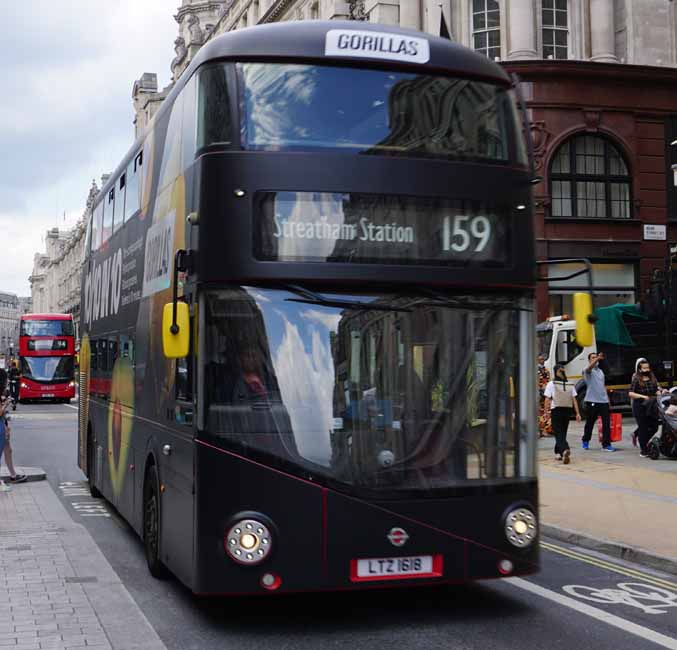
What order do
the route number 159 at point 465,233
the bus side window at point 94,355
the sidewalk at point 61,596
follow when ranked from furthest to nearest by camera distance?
the bus side window at point 94,355
the route number 159 at point 465,233
the sidewalk at point 61,596

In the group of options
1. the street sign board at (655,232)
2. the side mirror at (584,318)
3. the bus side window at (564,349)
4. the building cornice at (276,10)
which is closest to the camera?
the side mirror at (584,318)

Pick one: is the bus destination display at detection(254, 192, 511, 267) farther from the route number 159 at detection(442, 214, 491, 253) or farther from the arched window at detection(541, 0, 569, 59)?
Answer: the arched window at detection(541, 0, 569, 59)

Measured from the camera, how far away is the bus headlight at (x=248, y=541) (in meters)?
6.84

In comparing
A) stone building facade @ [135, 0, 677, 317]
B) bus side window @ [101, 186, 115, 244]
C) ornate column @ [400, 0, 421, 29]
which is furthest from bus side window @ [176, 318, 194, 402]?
ornate column @ [400, 0, 421, 29]

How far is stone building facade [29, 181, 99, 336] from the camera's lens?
129375mm

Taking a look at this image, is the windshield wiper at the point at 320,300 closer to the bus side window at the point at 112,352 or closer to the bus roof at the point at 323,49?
the bus roof at the point at 323,49

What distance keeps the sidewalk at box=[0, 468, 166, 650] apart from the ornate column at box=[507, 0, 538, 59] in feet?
86.2

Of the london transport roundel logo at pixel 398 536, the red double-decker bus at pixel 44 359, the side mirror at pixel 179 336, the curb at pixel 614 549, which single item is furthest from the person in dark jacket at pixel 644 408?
the red double-decker bus at pixel 44 359

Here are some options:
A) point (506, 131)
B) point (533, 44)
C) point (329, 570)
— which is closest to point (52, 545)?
point (329, 570)

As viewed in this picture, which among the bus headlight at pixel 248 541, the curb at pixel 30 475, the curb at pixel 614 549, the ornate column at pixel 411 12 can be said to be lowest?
the curb at pixel 614 549

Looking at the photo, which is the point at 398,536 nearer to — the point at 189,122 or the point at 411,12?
the point at 189,122

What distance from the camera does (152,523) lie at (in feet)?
29.5

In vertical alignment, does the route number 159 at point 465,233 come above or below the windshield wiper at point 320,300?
above

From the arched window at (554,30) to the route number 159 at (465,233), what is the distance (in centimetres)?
2967
